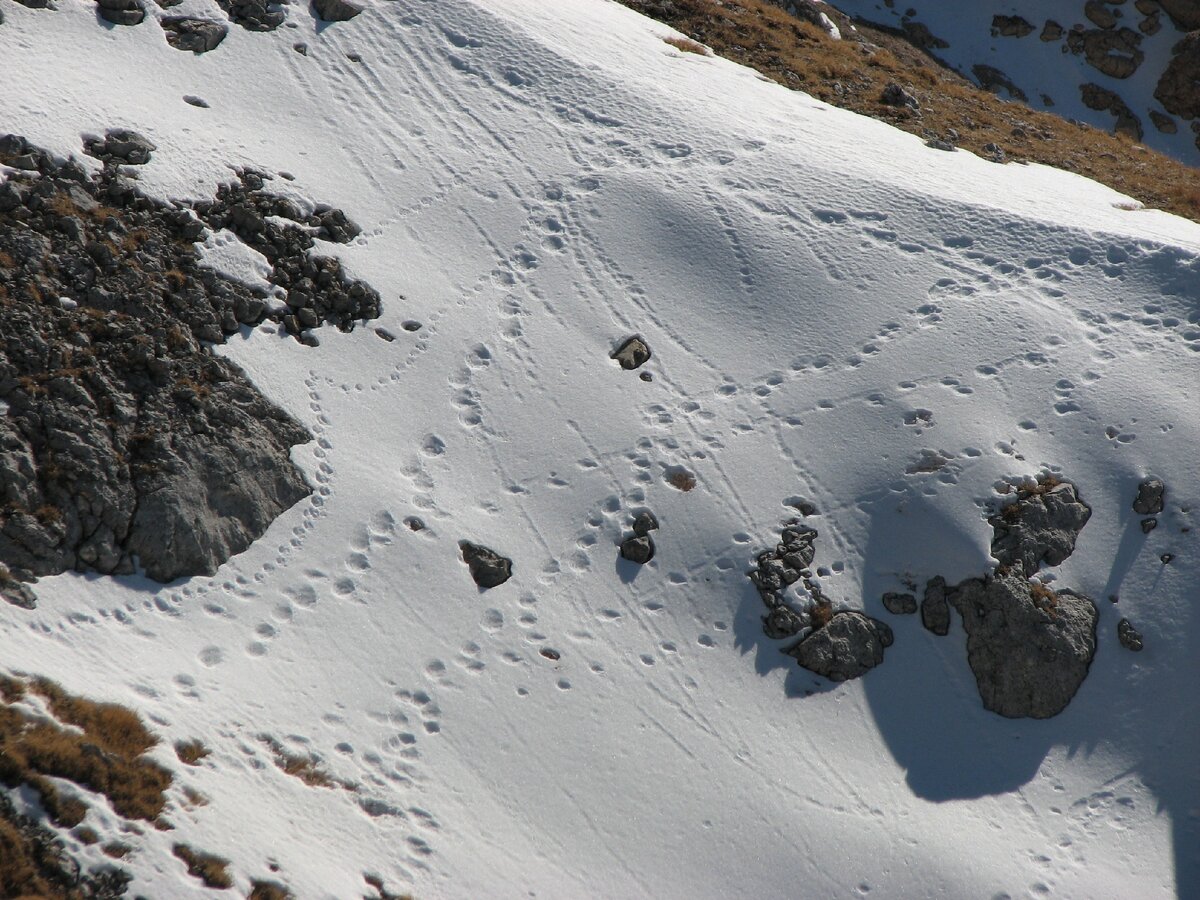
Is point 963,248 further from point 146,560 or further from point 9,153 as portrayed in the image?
point 9,153

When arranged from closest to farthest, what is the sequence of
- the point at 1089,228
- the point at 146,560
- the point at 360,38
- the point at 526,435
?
the point at 146,560, the point at 526,435, the point at 1089,228, the point at 360,38

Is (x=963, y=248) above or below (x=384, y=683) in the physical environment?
above

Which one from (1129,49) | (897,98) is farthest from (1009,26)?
(897,98)

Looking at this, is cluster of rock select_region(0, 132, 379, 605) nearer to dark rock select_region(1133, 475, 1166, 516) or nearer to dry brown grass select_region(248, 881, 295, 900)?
dry brown grass select_region(248, 881, 295, 900)

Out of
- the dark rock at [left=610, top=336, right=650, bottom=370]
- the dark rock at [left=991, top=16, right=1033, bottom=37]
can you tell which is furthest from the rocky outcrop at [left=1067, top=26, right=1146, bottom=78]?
the dark rock at [left=610, top=336, right=650, bottom=370]

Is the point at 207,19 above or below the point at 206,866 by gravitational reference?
above

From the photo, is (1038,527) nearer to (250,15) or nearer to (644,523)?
(644,523)

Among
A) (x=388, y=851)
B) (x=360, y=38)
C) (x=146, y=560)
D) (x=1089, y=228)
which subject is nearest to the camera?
(x=388, y=851)

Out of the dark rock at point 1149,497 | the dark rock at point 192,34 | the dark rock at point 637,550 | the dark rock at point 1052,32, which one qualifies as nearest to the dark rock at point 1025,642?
the dark rock at point 1149,497

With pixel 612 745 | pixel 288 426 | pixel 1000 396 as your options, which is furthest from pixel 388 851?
pixel 1000 396
